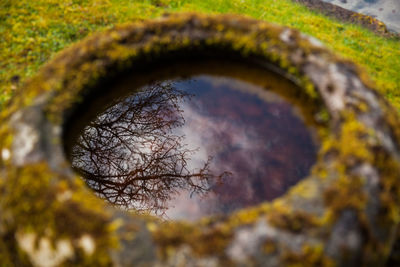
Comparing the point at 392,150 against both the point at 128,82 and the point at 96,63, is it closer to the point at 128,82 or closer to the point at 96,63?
the point at 128,82

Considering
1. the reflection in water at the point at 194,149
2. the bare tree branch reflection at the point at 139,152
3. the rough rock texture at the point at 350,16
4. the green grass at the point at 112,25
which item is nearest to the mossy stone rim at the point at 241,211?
the reflection in water at the point at 194,149

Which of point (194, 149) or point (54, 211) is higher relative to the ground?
point (194, 149)

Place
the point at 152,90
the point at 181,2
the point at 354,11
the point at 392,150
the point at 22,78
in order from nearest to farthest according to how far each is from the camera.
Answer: the point at 392,150, the point at 152,90, the point at 22,78, the point at 181,2, the point at 354,11

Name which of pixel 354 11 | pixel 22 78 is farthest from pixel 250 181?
pixel 354 11

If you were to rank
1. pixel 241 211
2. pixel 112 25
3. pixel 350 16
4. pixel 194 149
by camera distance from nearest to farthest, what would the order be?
pixel 241 211, pixel 194 149, pixel 112 25, pixel 350 16

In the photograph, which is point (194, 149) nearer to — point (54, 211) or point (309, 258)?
point (54, 211)

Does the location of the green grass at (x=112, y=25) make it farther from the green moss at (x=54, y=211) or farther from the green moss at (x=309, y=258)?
the green moss at (x=309, y=258)

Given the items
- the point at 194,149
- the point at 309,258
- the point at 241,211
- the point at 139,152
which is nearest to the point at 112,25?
the point at 139,152
